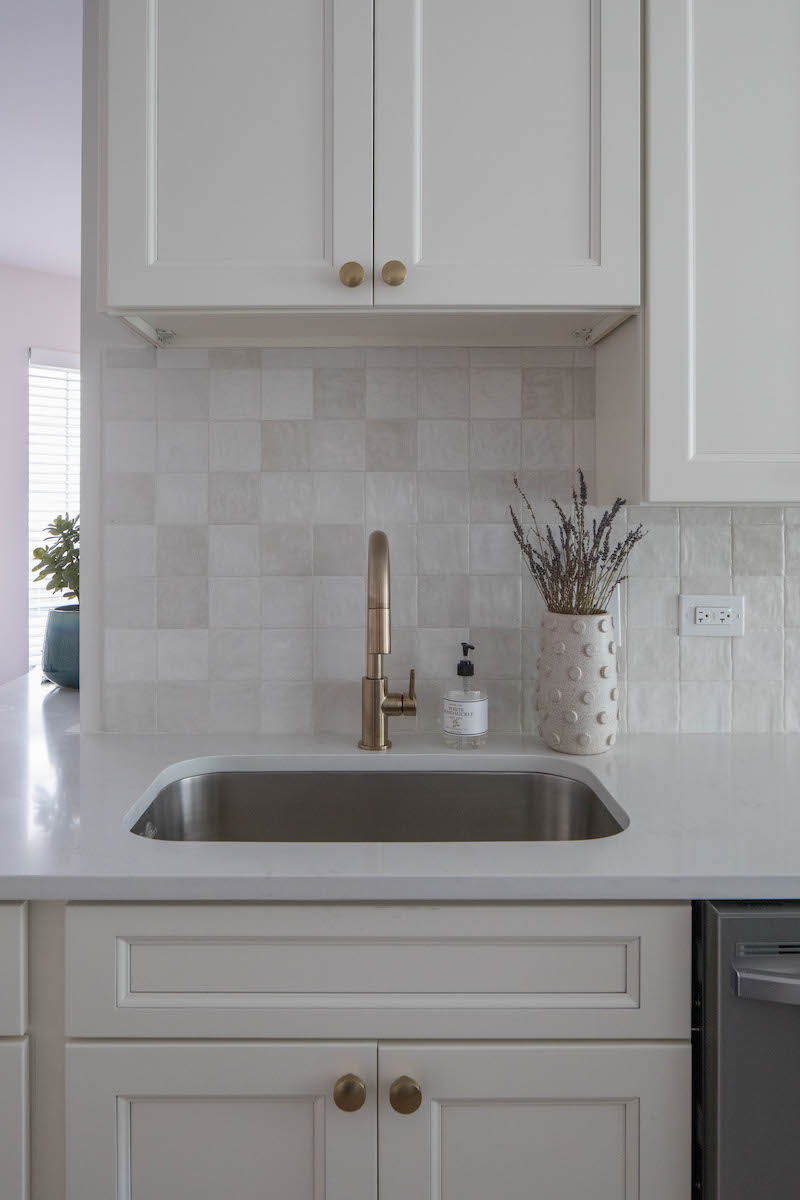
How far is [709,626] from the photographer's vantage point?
1.62 m

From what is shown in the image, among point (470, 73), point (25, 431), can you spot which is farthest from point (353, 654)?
point (25, 431)

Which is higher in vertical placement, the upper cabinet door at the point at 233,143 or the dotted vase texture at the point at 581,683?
the upper cabinet door at the point at 233,143

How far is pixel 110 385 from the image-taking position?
5.29 ft

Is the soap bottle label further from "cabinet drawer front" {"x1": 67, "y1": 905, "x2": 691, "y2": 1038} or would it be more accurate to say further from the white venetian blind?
the white venetian blind

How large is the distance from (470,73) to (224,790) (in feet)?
3.89

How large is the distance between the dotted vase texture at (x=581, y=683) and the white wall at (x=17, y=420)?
3718 millimetres

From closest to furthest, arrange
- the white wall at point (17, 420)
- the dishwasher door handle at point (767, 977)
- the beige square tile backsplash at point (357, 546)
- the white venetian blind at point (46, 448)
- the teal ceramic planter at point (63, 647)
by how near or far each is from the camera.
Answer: the dishwasher door handle at point (767, 977), the beige square tile backsplash at point (357, 546), the teal ceramic planter at point (63, 647), the white wall at point (17, 420), the white venetian blind at point (46, 448)

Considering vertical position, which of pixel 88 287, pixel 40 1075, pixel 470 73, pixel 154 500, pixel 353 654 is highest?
pixel 470 73

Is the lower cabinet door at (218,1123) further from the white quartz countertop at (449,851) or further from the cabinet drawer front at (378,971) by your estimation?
the white quartz countertop at (449,851)

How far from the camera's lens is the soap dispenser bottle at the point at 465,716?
1.50 metres

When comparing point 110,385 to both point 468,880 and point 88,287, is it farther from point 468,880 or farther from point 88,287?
point 468,880

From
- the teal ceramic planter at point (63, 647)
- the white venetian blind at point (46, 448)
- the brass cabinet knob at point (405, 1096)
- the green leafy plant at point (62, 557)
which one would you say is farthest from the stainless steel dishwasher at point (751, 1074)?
the white venetian blind at point (46, 448)

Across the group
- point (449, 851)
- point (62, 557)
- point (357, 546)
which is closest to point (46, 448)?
point (62, 557)

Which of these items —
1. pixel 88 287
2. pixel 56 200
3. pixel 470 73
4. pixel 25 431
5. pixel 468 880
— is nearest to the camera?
pixel 468 880
